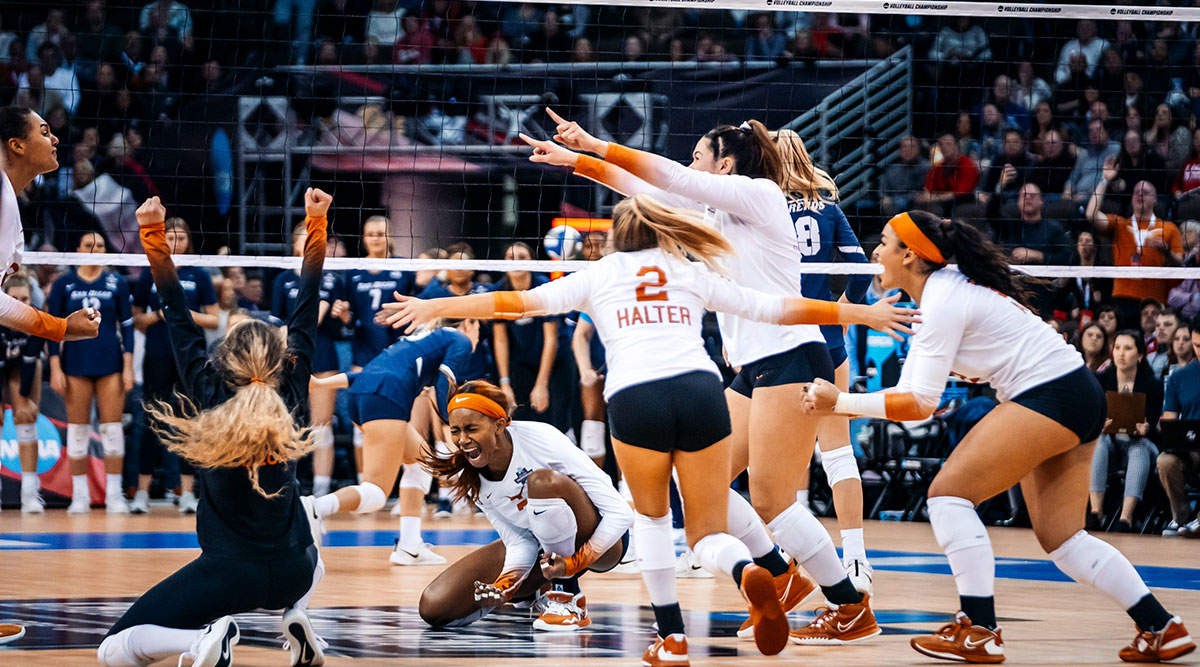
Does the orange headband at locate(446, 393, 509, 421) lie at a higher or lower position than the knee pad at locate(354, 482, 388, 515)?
higher

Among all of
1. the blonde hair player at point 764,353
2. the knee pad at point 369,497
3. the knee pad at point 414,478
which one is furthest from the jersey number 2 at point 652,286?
the knee pad at point 414,478

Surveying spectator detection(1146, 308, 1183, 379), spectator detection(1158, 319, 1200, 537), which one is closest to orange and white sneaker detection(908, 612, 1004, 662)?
spectator detection(1158, 319, 1200, 537)

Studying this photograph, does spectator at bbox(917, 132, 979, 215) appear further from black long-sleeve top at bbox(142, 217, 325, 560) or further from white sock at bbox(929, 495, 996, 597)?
black long-sleeve top at bbox(142, 217, 325, 560)

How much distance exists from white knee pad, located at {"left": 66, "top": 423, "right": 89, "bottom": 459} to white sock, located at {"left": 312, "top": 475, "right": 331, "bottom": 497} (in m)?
1.77

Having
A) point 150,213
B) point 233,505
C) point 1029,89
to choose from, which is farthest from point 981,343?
point 1029,89

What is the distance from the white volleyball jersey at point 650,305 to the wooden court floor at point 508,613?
1024mm

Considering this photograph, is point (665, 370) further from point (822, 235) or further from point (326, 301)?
point (326, 301)

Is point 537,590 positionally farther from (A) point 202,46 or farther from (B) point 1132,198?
(A) point 202,46

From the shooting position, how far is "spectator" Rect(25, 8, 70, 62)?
1320 cm

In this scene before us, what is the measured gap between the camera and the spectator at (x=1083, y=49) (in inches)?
535

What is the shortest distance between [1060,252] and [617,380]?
766 cm

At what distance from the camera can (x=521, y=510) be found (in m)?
5.84

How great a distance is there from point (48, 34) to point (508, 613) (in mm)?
9447

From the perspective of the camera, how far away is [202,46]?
14.2 meters
